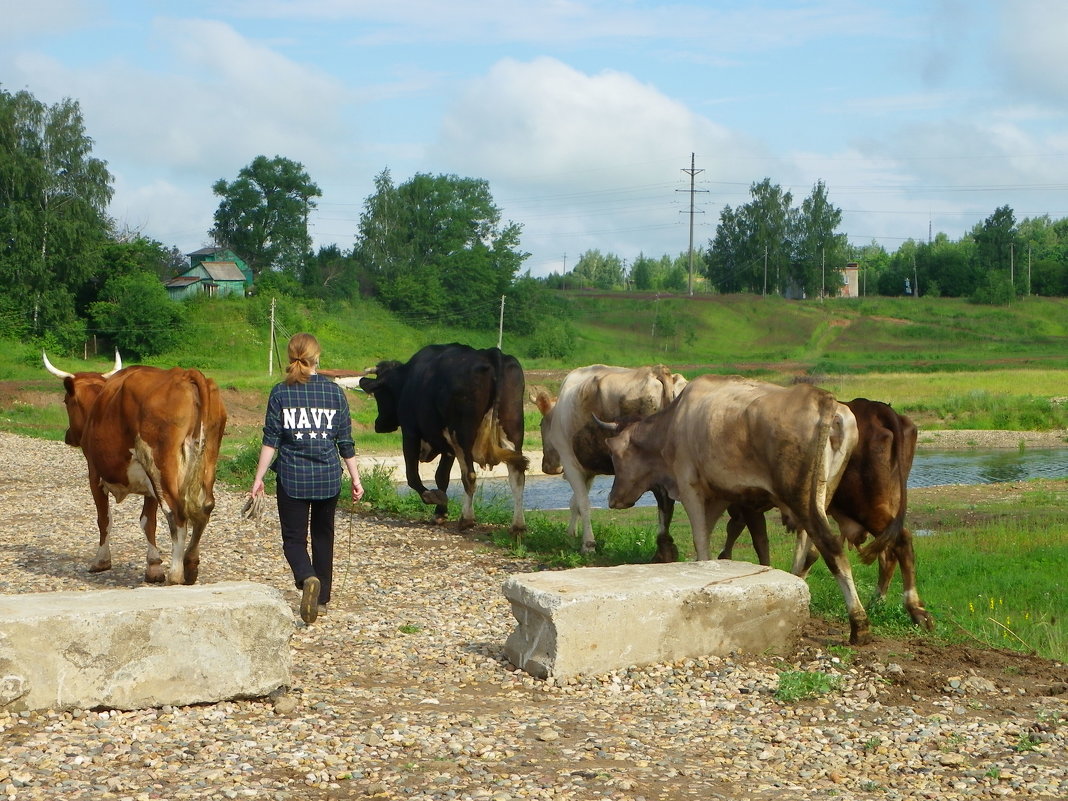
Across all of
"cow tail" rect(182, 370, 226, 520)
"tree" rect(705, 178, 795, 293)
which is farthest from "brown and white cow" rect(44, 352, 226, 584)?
"tree" rect(705, 178, 795, 293)

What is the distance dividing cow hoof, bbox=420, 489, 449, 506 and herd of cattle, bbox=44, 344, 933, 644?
1897mm

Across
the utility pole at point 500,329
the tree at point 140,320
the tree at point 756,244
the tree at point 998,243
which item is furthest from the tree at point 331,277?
the tree at point 998,243

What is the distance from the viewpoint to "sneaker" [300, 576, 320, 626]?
28.1 feet

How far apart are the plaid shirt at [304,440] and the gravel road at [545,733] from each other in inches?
43.5

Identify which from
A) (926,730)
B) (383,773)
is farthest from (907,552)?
(383,773)

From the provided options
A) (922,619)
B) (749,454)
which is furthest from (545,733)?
(922,619)

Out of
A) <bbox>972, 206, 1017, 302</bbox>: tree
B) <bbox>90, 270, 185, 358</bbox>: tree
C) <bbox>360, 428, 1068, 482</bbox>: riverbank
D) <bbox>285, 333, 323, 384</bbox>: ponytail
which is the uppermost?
<bbox>972, 206, 1017, 302</bbox>: tree

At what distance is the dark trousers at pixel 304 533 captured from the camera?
8.70m

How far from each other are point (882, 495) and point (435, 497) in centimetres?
648

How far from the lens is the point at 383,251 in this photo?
279 ft

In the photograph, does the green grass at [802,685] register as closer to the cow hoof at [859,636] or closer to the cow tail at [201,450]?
the cow hoof at [859,636]

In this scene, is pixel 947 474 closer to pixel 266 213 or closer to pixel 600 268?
pixel 266 213

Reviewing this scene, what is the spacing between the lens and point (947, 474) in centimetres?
2988

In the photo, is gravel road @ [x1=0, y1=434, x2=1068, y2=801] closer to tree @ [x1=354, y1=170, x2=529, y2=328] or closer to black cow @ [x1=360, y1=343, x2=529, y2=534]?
black cow @ [x1=360, y1=343, x2=529, y2=534]
